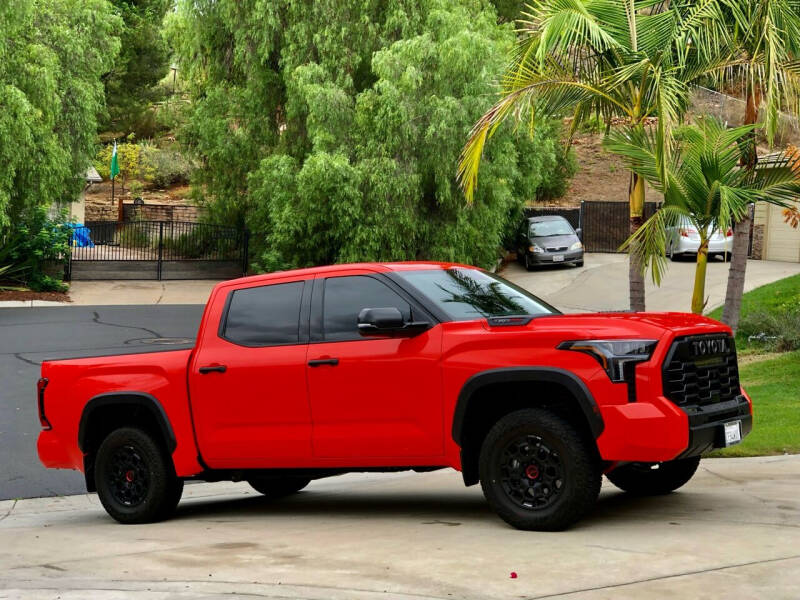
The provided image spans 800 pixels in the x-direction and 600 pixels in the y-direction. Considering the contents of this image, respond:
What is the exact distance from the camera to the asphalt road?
40.6 feet

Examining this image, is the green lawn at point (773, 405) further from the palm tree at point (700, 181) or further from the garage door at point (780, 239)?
the garage door at point (780, 239)

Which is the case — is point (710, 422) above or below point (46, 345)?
above

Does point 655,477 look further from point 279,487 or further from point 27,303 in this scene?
point 27,303

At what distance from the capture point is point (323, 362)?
822 cm

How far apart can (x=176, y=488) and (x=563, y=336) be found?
365 centimetres

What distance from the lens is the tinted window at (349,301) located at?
8.20m

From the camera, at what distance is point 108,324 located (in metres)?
26.8

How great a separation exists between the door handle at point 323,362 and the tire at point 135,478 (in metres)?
1.73

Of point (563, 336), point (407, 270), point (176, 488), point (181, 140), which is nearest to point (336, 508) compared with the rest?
point (176, 488)

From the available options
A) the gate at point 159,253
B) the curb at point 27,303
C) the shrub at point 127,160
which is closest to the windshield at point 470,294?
the curb at point 27,303

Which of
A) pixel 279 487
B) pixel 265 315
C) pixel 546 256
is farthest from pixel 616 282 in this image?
pixel 265 315

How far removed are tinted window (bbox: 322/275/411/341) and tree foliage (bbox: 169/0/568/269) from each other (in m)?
21.8

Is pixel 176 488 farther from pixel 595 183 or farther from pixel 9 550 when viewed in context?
pixel 595 183

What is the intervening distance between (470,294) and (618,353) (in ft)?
4.93
